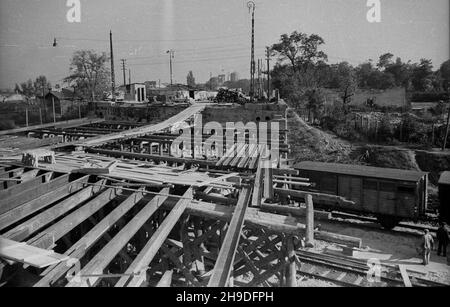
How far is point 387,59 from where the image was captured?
52500mm

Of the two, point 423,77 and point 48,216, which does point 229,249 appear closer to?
point 48,216

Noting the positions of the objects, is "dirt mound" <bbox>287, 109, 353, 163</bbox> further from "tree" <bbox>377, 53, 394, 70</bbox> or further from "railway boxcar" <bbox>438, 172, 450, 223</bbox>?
"tree" <bbox>377, 53, 394, 70</bbox>

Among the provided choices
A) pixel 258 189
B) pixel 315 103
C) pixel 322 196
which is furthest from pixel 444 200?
pixel 315 103

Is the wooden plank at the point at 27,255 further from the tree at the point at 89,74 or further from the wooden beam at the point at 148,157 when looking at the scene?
the tree at the point at 89,74

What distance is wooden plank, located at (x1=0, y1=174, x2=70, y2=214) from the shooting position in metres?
5.74

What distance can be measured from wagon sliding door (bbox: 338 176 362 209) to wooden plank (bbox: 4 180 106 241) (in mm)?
9371

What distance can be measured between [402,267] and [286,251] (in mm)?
5046

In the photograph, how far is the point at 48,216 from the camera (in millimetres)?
5523

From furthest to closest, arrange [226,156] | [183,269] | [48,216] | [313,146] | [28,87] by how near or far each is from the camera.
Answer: [28,87], [313,146], [226,156], [183,269], [48,216]

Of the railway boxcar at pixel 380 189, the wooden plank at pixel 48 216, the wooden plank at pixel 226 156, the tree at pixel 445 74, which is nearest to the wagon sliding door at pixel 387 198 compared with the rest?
the railway boxcar at pixel 380 189

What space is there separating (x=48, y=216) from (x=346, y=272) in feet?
22.7

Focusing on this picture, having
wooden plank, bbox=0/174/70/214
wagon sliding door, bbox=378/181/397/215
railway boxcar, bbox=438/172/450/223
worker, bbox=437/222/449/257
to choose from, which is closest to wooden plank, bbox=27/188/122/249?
wooden plank, bbox=0/174/70/214

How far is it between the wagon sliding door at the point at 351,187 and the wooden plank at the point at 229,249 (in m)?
8.14
